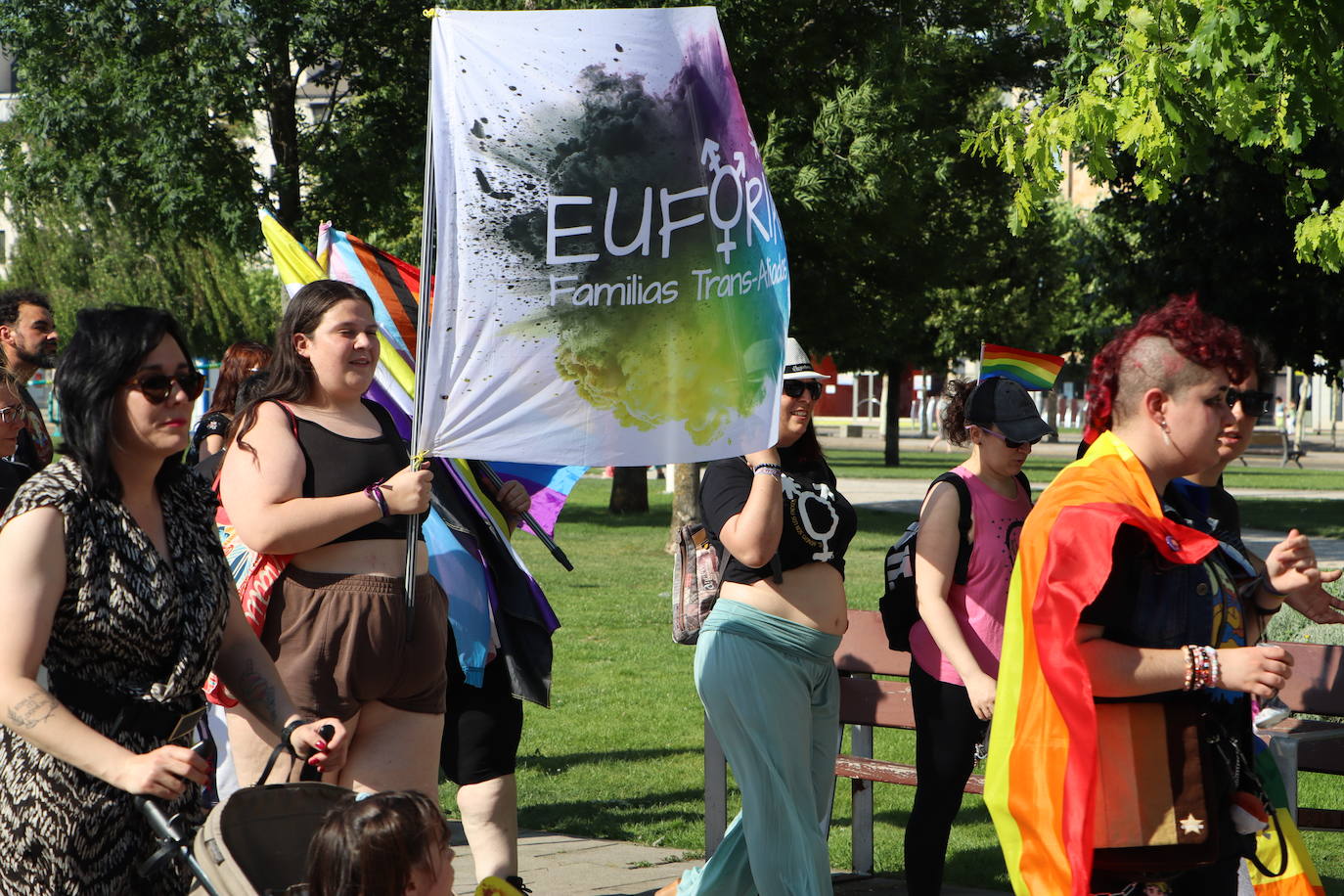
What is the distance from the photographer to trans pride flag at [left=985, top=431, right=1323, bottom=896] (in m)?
3.02

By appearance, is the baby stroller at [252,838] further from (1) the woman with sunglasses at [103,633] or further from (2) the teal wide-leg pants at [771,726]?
(2) the teal wide-leg pants at [771,726]

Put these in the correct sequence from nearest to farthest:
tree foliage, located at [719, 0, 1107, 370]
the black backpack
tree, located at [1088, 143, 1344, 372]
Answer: the black backpack, tree foliage, located at [719, 0, 1107, 370], tree, located at [1088, 143, 1344, 372]

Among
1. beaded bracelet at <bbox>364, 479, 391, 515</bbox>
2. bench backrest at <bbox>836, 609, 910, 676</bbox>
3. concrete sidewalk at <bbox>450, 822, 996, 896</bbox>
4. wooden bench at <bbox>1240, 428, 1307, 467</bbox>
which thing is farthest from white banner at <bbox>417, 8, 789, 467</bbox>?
wooden bench at <bbox>1240, 428, 1307, 467</bbox>

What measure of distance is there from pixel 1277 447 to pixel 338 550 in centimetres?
4374

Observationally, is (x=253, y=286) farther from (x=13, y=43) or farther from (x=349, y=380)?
(x=349, y=380)

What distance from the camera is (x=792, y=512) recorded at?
469cm

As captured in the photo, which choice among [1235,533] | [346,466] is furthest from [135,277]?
[1235,533]

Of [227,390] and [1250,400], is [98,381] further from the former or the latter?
[227,390]

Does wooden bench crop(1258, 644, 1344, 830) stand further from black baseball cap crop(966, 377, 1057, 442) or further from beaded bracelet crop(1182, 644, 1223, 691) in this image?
beaded bracelet crop(1182, 644, 1223, 691)

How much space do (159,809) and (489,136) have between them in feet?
6.23

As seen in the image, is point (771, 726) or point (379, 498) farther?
point (771, 726)

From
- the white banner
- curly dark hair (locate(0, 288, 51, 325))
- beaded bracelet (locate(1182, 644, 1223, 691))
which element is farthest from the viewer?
curly dark hair (locate(0, 288, 51, 325))

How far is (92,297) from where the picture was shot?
4366 cm

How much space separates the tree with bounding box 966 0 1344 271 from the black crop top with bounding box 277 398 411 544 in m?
4.88
